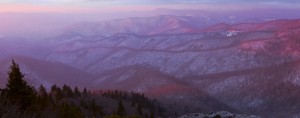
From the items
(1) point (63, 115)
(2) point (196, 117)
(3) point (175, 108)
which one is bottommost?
(3) point (175, 108)

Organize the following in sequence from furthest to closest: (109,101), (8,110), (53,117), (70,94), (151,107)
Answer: (151,107) → (109,101) → (70,94) → (53,117) → (8,110)

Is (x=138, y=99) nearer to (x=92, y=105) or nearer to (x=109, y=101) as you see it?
(x=109, y=101)

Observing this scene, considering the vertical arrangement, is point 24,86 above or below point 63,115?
above

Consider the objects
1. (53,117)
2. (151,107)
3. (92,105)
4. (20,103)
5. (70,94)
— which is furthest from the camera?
(151,107)

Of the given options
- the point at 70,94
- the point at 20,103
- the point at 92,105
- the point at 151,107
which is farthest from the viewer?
the point at 151,107

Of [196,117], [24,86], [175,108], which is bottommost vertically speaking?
[175,108]

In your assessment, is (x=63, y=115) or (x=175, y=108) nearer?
(x=63, y=115)

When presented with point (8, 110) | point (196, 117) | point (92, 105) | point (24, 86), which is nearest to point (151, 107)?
point (92, 105)

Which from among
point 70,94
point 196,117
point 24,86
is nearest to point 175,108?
point 70,94

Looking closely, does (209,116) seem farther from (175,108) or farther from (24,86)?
(175,108)
